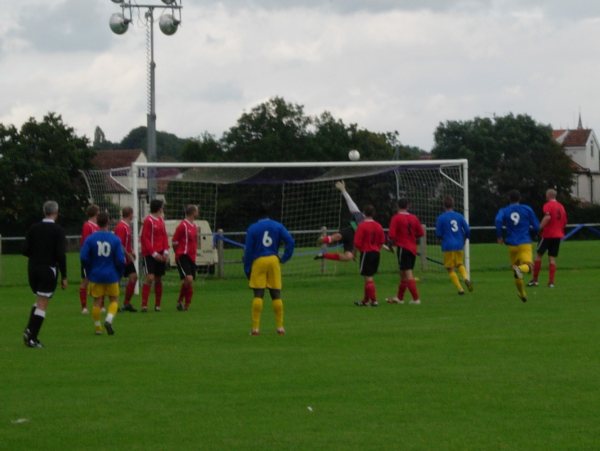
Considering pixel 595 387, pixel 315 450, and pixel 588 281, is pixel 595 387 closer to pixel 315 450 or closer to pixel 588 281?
pixel 315 450

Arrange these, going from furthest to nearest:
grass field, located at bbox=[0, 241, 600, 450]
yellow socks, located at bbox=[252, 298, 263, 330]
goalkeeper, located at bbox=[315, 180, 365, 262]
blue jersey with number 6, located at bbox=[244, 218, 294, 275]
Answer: goalkeeper, located at bbox=[315, 180, 365, 262] → yellow socks, located at bbox=[252, 298, 263, 330] → blue jersey with number 6, located at bbox=[244, 218, 294, 275] → grass field, located at bbox=[0, 241, 600, 450]

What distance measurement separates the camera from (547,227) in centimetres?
2656

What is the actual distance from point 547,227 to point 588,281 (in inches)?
94.0

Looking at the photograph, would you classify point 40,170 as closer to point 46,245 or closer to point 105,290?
point 105,290

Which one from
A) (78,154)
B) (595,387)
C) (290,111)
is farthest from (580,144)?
(595,387)

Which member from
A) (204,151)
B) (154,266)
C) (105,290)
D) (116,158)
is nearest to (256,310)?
(105,290)

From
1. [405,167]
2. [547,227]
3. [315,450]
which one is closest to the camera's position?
[315,450]

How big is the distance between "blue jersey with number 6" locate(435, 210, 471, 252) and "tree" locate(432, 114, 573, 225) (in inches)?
2351

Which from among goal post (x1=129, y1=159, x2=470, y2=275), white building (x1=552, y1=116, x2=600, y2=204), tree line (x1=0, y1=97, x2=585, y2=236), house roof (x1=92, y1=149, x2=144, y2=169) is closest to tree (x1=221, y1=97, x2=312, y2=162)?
tree line (x1=0, y1=97, x2=585, y2=236)

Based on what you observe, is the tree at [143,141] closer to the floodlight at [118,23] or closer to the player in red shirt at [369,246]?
the floodlight at [118,23]

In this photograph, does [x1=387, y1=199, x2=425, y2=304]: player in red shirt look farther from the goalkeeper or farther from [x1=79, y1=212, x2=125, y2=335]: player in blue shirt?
[x1=79, y1=212, x2=125, y2=335]: player in blue shirt

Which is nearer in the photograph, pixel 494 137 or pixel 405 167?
pixel 405 167

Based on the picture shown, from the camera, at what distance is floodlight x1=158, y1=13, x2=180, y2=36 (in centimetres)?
3025

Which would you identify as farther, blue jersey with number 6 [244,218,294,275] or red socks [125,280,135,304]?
red socks [125,280,135,304]
